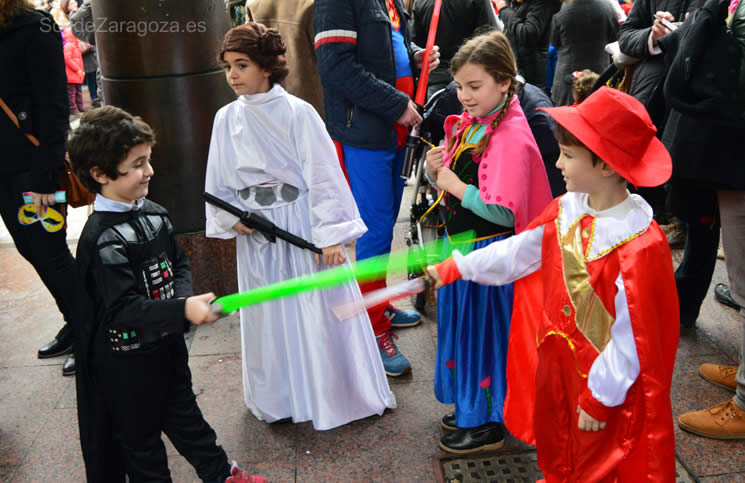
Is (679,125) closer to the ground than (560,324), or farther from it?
farther from it

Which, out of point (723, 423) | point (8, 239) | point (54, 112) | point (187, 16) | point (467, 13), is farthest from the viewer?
point (8, 239)

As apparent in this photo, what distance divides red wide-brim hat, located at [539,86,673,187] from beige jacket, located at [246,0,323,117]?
3.07 metres

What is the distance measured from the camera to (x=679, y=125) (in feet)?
9.61

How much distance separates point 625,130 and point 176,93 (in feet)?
9.56

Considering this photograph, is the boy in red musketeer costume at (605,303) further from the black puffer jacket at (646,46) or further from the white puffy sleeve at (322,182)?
the black puffer jacket at (646,46)

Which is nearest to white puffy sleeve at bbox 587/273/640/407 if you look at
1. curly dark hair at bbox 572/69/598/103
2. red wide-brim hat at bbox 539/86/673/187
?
→ red wide-brim hat at bbox 539/86/673/187

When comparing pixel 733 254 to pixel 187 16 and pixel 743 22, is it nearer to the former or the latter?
pixel 743 22

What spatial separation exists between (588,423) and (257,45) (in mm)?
1919

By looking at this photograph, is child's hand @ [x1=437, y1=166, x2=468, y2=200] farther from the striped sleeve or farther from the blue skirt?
the striped sleeve

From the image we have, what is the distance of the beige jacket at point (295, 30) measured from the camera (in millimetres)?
4520

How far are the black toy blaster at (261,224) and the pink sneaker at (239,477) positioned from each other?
961mm

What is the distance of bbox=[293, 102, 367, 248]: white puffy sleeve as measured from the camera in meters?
2.78

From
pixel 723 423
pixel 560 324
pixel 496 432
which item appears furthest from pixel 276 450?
pixel 723 423

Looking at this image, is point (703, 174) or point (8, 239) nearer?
point (703, 174)
